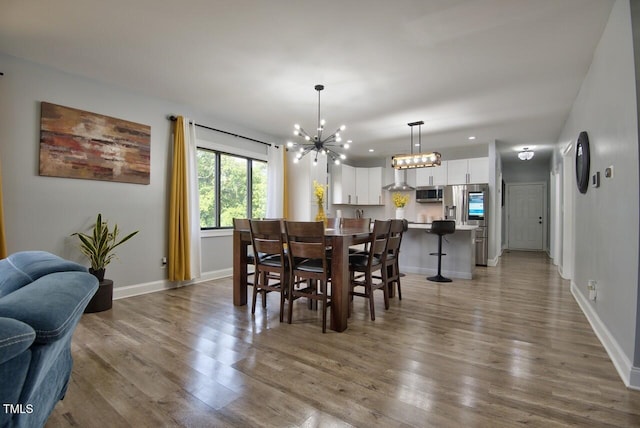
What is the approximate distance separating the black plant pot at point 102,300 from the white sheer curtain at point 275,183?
2916 millimetres

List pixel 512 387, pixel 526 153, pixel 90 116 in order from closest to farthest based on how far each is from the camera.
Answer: pixel 512 387 → pixel 90 116 → pixel 526 153

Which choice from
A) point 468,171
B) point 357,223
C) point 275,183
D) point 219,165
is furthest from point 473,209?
point 219,165

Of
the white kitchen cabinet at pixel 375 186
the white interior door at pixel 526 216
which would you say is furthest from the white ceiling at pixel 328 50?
the white interior door at pixel 526 216

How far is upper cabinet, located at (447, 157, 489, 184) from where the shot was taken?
6883 mm

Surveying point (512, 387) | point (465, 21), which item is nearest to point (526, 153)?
point (465, 21)

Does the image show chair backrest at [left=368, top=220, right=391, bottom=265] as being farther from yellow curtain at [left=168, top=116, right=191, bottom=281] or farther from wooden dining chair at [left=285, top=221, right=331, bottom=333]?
yellow curtain at [left=168, top=116, right=191, bottom=281]

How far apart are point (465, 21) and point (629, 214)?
5.91ft

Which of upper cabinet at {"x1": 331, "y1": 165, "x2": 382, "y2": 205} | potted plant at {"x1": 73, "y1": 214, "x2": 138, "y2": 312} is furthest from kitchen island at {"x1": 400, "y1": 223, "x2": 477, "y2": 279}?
potted plant at {"x1": 73, "y1": 214, "x2": 138, "y2": 312}

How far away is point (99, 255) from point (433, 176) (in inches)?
253

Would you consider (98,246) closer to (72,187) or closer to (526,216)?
(72,187)

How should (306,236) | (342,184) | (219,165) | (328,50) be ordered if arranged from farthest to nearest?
(342,184) → (219,165) → (328,50) → (306,236)

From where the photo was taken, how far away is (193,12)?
250 centimetres

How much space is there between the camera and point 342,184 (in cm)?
791

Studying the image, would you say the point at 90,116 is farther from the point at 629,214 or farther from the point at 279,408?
the point at 629,214
